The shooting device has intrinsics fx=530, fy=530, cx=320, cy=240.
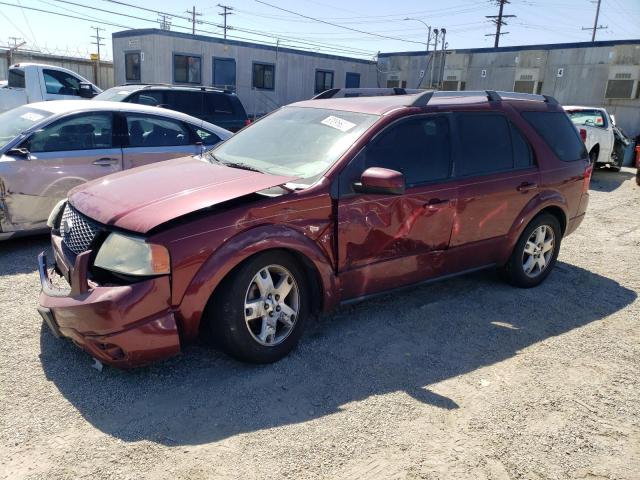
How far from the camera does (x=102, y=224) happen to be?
10.3 feet

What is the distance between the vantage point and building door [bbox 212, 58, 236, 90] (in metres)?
23.9

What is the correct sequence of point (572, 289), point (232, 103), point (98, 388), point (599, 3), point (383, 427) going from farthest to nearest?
point (599, 3), point (232, 103), point (572, 289), point (98, 388), point (383, 427)

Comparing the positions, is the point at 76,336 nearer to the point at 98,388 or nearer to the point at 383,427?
the point at 98,388

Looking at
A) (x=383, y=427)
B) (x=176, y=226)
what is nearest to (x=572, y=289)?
(x=383, y=427)

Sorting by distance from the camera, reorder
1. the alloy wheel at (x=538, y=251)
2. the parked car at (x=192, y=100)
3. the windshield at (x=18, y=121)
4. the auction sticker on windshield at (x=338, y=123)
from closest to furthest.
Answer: the auction sticker on windshield at (x=338, y=123), the alloy wheel at (x=538, y=251), the windshield at (x=18, y=121), the parked car at (x=192, y=100)

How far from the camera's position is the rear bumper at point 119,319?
2867mm

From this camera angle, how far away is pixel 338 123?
4.02m

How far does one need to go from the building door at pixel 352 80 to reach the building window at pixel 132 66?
37.5 feet

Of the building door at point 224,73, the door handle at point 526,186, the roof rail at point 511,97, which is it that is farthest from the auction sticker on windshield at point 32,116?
the building door at point 224,73

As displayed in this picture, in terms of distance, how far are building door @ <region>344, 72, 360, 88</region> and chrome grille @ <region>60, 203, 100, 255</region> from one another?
2746 centimetres

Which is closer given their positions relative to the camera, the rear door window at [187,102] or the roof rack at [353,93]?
the roof rack at [353,93]

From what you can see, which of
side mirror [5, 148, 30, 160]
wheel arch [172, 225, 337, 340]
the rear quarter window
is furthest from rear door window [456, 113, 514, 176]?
side mirror [5, 148, 30, 160]

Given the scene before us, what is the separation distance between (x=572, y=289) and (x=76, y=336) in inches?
174

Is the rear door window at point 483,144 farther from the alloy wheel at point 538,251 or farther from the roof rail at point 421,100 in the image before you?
the alloy wheel at point 538,251
